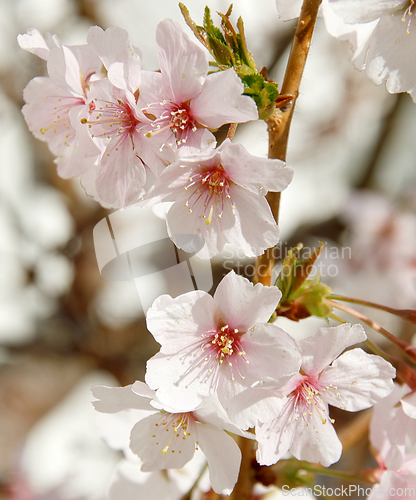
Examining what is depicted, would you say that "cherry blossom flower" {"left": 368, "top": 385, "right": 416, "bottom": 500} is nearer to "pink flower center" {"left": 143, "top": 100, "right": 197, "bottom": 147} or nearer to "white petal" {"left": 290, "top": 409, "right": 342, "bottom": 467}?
"white petal" {"left": 290, "top": 409, "right": 342, "bottom": 467}

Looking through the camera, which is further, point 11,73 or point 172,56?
point 11,73

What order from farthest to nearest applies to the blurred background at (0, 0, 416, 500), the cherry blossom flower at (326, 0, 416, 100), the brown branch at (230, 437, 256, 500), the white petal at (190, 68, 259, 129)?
1. the blurred background at (0, 0, 416, 500)
2. the brown branch at (230, 437, 256, 500)
3. the cherry blossom flower at (326, 0, 416, 100)
4. the white petal at (190, 68, 259, 129)

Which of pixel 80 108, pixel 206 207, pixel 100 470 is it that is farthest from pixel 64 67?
pixel 100 470

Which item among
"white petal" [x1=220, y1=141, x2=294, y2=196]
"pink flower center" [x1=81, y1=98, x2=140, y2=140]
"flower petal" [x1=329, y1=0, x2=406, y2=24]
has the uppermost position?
"flower petal" [x1=329, y1=0, x2=406, y2=24]

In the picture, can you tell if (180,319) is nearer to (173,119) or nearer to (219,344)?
(219,344)

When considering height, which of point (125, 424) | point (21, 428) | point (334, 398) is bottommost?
point (21, 428)

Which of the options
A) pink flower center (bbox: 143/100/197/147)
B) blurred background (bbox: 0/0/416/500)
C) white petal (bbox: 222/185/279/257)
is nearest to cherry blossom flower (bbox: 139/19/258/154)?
pink flower center (bbox: 143/100/197/147)

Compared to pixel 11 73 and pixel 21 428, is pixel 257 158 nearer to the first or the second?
pixel 11 73
